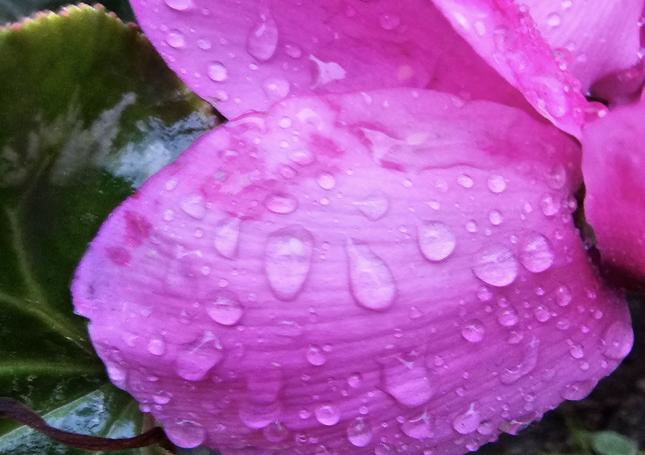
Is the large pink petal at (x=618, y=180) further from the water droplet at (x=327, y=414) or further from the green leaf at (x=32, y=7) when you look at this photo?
the green leaf at (x=32, y=7)

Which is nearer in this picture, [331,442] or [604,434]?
[331,442]

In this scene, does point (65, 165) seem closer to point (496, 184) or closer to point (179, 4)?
point (179, 4)

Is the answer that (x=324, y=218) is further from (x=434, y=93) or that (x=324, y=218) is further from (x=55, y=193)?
(x=55, y=193)

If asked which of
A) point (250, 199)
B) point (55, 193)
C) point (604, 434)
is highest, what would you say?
point (250, 199)

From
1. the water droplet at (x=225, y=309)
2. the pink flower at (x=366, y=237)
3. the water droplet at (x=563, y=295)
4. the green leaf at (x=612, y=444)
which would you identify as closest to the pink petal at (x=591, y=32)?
the pink flower at (x=366, y=237)

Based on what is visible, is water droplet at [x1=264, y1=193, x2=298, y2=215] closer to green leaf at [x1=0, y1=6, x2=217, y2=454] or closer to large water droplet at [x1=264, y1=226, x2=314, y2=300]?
large water droplet at [x1=264, y1=226, x2=314, y2=300]

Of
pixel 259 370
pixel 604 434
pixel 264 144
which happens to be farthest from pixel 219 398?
pixel 604 434
